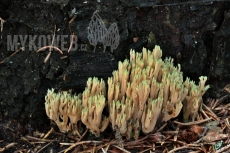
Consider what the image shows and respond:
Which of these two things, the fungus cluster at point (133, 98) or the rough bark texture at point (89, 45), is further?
the rough bark texture at point (89, 45)

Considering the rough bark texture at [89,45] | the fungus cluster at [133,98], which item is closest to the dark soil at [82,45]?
the rough bark texture at [89,45]

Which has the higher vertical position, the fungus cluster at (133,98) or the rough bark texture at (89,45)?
the rough bark texture at (89,45)

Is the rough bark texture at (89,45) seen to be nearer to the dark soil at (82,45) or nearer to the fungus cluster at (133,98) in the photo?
the dark soil at (82,45)

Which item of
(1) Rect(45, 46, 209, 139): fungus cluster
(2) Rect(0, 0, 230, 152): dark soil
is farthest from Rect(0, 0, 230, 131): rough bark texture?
(1) Rect(45, 46, 209, 139): fungus cluster

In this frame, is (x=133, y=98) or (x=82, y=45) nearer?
(x=133, y=98)

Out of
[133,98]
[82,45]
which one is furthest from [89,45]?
[133,98]

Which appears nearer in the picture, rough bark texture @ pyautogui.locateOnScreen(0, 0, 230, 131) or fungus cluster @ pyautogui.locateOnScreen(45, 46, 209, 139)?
fungus cluster @ pyautogui.locateOnScreen(45, 46, 209, 139)

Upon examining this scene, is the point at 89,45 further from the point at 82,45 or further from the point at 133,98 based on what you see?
the point at 133,98

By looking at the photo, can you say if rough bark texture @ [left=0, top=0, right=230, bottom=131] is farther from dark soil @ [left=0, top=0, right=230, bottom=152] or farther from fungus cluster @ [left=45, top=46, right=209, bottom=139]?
fungus cluster @ [left=45, top=46, right=209, bottom=139]

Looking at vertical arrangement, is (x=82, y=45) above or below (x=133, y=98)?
above
